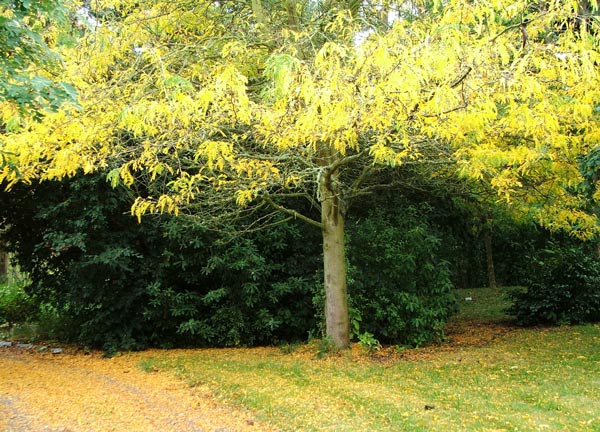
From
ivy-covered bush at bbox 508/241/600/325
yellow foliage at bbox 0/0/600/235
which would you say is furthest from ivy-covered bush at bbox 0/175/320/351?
ivy-covered bush at bbox 508/241/600/325

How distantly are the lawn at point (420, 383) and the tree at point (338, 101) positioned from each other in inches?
44.9

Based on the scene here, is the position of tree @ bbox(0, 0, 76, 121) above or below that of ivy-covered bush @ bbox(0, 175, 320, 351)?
above

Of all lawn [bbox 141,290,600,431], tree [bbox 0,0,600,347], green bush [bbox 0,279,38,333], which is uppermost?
tree [bbox 0,0,600,347]

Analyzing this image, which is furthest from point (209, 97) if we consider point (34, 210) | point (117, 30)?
point (34, 210)

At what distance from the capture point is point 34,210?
819cm

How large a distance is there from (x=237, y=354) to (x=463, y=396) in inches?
138

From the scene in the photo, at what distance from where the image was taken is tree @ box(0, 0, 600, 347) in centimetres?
381

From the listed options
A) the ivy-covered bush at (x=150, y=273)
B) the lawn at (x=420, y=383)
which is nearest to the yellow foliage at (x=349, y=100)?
the ivy-covered bush at (x=150, y=273)

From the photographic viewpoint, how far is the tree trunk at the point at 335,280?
6.97 m

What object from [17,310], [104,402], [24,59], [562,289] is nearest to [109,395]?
[104,402]

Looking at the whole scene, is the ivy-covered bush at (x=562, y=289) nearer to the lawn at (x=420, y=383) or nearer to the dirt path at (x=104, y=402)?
the lawn at (x=420, y=383)

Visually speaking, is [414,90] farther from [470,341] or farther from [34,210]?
[34,210]

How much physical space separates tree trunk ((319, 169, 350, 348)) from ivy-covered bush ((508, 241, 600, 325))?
415 cm

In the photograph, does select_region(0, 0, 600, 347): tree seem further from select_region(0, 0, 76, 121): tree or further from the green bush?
the green bush
